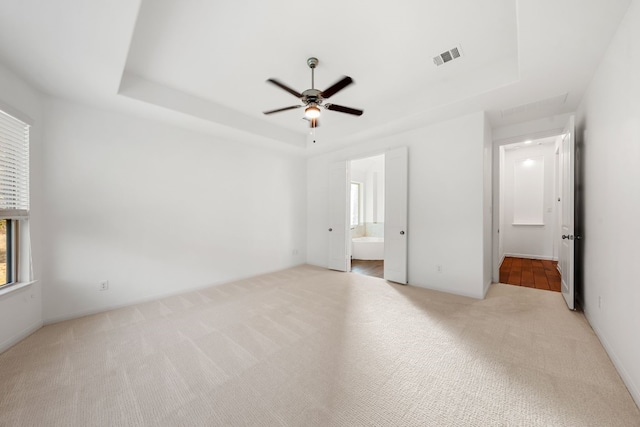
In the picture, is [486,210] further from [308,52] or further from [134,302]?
[134,302]

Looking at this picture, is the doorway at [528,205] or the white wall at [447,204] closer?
the white wall at [447,204]

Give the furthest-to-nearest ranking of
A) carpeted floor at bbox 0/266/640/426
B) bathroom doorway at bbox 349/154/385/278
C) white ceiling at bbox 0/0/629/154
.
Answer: bathroom doorway at bbox 349/154/385/278
white ceiling at bbox 0/0/629/154
carpeted floor at bbox 0/266/640/426

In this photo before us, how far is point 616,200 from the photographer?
1.95m

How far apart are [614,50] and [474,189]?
1762mm

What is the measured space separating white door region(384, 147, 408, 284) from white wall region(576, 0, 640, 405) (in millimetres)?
2099

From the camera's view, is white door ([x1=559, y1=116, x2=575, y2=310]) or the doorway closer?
white door ([x1=559, y1=116, x2=575, y2=310])

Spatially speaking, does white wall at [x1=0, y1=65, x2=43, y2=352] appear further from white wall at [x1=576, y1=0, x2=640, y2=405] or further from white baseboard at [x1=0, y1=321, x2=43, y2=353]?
white wall at [x1=576, y1=0, x2=640, y2=405]

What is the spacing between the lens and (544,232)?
5965 mm

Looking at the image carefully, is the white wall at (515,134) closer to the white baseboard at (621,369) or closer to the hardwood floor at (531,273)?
the hardwood floor at (531,273)

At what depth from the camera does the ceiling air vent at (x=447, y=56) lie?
2.49 metres

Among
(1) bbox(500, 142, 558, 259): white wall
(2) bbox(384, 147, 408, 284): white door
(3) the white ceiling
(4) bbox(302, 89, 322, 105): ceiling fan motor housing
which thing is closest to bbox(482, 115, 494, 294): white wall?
(3) the white ceiling

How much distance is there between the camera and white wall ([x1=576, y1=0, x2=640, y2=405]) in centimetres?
165

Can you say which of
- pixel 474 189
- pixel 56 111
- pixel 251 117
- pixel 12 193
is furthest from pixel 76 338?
pixel 474 189

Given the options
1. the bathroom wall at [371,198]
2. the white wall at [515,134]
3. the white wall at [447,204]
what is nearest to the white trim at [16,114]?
the white wall at [447,204]
